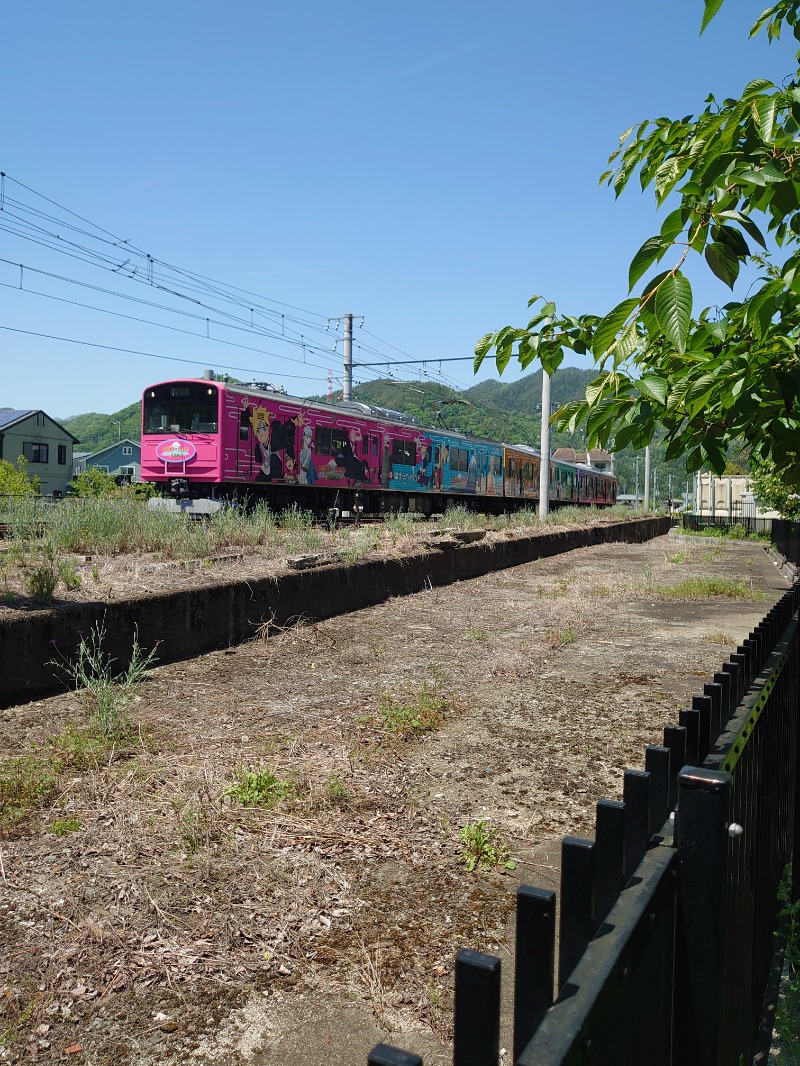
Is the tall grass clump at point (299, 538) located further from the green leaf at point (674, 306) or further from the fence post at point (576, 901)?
the fence post at point (576, 901)

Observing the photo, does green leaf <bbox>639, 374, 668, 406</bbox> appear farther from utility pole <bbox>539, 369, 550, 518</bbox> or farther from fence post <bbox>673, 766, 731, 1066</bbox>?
utility pole <bbox>539, 369, 550, 518</bbox>

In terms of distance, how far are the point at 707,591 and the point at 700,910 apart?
1040cm

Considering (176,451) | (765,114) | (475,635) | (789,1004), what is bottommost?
(789,1004)

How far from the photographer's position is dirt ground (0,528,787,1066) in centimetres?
209

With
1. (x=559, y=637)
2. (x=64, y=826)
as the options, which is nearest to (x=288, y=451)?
(x=559, y=637)

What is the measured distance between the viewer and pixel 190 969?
7.41 feet

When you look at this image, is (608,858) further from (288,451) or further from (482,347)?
(288,451)

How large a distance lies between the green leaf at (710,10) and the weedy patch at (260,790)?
3146mm

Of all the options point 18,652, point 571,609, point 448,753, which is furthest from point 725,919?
point 571,609

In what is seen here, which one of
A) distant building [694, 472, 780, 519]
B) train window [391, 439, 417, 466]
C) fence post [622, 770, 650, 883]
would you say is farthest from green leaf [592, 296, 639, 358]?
distant building [694, 472, 780, 519]

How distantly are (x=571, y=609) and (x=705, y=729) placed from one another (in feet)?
24.0

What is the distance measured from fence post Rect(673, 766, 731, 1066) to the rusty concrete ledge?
169 inches

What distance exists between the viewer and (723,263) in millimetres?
1835

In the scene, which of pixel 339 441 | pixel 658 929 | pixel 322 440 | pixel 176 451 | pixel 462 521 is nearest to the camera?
pixel 658 929
